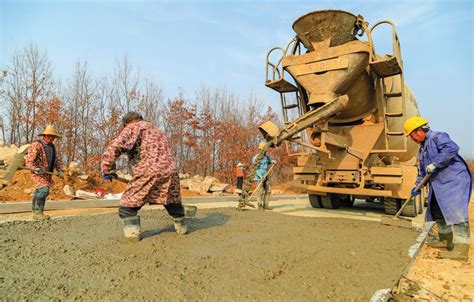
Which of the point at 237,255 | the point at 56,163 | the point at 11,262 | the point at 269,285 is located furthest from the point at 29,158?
the point at 269,285

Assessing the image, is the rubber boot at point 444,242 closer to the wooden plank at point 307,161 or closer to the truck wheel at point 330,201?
the wooden plank at point 307,161

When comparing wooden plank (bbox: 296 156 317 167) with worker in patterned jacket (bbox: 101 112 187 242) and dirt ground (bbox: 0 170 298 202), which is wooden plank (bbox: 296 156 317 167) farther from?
dirt ground (bbox: 0 170 298 202)

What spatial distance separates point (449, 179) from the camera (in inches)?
141

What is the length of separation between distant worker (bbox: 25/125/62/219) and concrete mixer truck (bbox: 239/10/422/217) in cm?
372

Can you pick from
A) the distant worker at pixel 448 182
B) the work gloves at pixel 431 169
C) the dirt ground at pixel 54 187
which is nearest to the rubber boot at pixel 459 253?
the distant worker at pixel 448 182

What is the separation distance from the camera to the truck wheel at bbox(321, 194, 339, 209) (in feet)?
23.5

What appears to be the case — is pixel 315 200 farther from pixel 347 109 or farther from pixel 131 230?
pixel 131 230

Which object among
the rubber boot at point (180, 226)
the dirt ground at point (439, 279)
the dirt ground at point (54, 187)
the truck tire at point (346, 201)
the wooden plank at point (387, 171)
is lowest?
the dirt ground at point (439, 279)

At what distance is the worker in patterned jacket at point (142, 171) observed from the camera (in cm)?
330

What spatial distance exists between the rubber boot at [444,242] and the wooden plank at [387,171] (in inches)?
65.3

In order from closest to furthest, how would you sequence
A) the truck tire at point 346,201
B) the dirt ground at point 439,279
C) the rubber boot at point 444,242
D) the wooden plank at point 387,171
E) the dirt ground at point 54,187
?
1. the dirt ground at point 439,279
2. the rubber boot at point 444,242
3. the wooden plank at point 387,171
4. the truck tire at point 346,201
5. the dirt ground at point 54,187

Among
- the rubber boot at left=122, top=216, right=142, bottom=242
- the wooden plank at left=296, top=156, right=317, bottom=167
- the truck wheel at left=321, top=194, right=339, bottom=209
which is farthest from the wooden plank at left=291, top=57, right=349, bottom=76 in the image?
the rubber boot at left=122, top=216, right=142, bottom=242

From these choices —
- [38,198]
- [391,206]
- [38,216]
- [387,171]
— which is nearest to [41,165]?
[38,198]

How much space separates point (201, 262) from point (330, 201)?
5.18m
